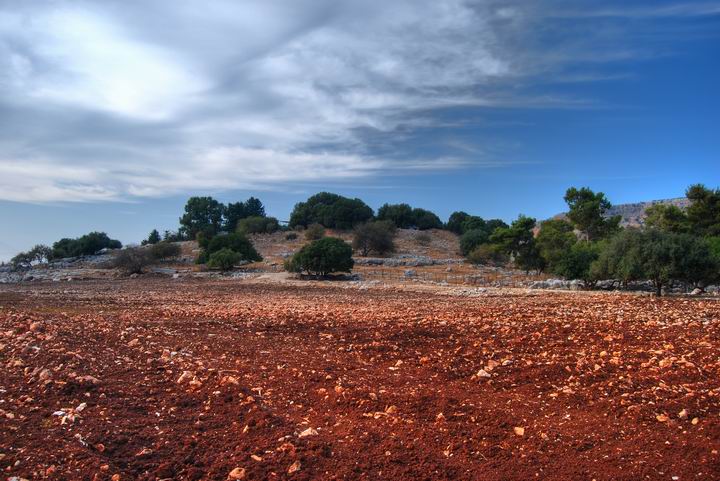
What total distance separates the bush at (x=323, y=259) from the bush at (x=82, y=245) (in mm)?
52356

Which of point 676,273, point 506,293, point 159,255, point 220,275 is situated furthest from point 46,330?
point 159,255

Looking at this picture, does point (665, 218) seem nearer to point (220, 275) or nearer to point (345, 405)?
point (220, 275)

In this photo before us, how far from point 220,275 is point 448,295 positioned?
91.8 ft

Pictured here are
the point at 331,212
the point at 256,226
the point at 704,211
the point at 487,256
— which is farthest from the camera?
the point at 331,212

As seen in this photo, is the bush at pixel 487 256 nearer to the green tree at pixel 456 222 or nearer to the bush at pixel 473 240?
the bush at pixel 473 240

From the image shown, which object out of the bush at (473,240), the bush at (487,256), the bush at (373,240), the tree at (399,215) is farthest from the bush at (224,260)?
the tree at (399,215)

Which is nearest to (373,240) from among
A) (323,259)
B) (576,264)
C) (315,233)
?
(315,233)

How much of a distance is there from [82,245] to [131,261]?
35787mm

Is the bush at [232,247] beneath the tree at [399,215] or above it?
beneath

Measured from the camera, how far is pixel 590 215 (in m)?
55.4

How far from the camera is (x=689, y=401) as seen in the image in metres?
5.99

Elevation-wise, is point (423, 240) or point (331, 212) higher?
point (331, 212)

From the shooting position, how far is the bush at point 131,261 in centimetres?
5238

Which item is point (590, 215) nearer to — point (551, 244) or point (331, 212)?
point (551, 244)
